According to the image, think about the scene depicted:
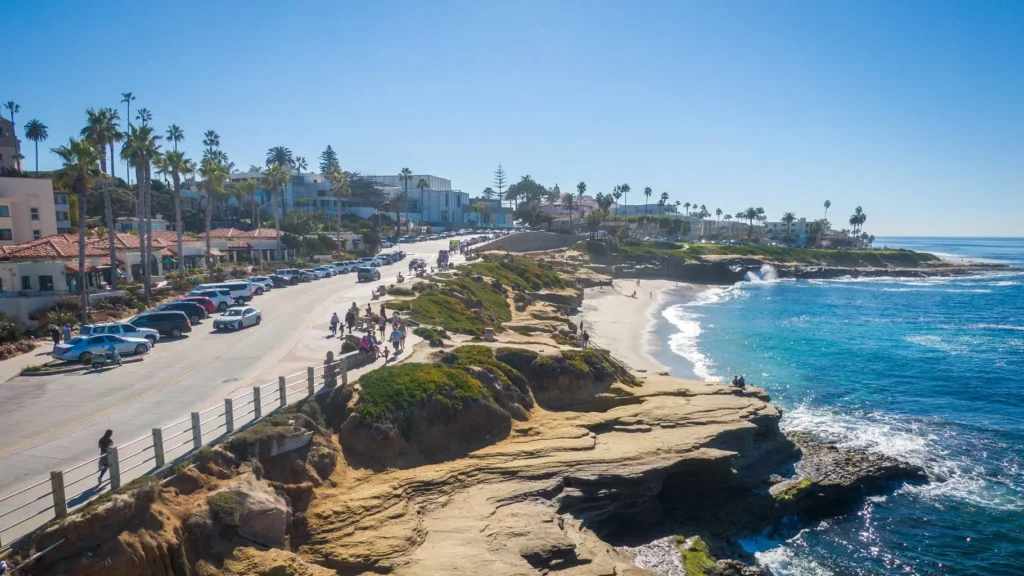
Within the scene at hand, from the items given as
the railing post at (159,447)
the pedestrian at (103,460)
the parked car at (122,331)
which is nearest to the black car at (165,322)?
the parked car at (122,331)

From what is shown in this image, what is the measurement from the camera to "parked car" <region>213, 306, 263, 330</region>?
109 ft

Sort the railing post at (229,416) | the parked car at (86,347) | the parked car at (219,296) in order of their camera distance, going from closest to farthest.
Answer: the railing post at (229,416), the parked car at (86,347), the parked car at (219,296)

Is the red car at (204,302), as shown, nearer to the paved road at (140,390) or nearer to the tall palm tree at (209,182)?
the paved road at (140,390)

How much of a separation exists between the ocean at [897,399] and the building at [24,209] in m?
55.9

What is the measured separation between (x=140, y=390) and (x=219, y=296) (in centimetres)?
2162

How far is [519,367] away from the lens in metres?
26.1

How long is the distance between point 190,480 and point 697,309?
64.3 m

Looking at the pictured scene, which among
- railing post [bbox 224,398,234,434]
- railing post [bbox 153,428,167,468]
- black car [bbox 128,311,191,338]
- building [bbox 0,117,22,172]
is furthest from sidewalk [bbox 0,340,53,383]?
building [bbox 0,117,22,172]

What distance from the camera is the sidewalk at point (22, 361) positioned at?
81.9ft

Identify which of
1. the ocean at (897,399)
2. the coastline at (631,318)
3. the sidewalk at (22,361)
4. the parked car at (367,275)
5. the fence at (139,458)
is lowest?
the ocean at (897,399)

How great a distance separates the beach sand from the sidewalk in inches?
1237

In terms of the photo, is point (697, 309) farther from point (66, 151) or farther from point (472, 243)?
point (66, 151)

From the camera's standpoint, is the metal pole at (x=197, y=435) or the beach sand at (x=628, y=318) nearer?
the metal pole at (x=197, y=435)

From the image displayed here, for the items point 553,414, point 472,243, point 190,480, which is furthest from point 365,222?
point 190,480
